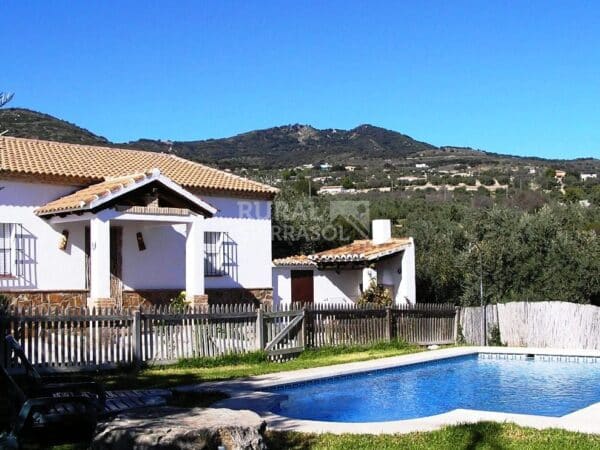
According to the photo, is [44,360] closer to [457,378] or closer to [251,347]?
[251,347]

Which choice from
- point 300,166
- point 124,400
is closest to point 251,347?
point 124,400

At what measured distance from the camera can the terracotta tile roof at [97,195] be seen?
18.4m

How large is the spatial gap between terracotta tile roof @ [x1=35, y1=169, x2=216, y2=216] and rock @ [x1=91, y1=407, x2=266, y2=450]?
12366mm

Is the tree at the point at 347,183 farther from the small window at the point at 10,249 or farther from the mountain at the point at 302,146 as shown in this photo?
the small window at the point at 10,249

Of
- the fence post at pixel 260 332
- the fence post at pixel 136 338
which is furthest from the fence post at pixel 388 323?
the fence post at pixel 136 338

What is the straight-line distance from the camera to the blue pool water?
12.1 meters

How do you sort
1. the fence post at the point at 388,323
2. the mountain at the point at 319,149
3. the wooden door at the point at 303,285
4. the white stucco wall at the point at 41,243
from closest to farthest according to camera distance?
the white stucco wall at the point at 41,243 < the fence post at the point at 388,323 < the wooden door at the point at 303,285 < the mountain at the point at 319,149

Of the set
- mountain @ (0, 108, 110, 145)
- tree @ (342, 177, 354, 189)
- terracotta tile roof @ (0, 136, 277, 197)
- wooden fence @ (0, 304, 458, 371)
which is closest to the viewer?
wooden fence @ (0, 304, 458, 371)

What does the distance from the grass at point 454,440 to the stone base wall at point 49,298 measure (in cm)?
1263

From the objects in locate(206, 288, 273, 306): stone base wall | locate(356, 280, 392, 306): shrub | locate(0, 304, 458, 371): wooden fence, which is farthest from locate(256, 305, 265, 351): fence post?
locate(356, 280, 392, 306): shrub

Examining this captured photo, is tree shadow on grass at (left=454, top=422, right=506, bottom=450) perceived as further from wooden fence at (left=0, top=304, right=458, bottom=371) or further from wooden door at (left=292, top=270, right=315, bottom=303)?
wooden door at (left=292, top=270, right=315, bottom=303)

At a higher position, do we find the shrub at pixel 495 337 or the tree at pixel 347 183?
the tree at pixel 347 183

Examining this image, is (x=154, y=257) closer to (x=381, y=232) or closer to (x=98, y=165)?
(x=98, y=165)

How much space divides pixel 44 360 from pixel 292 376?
4.60 metres
